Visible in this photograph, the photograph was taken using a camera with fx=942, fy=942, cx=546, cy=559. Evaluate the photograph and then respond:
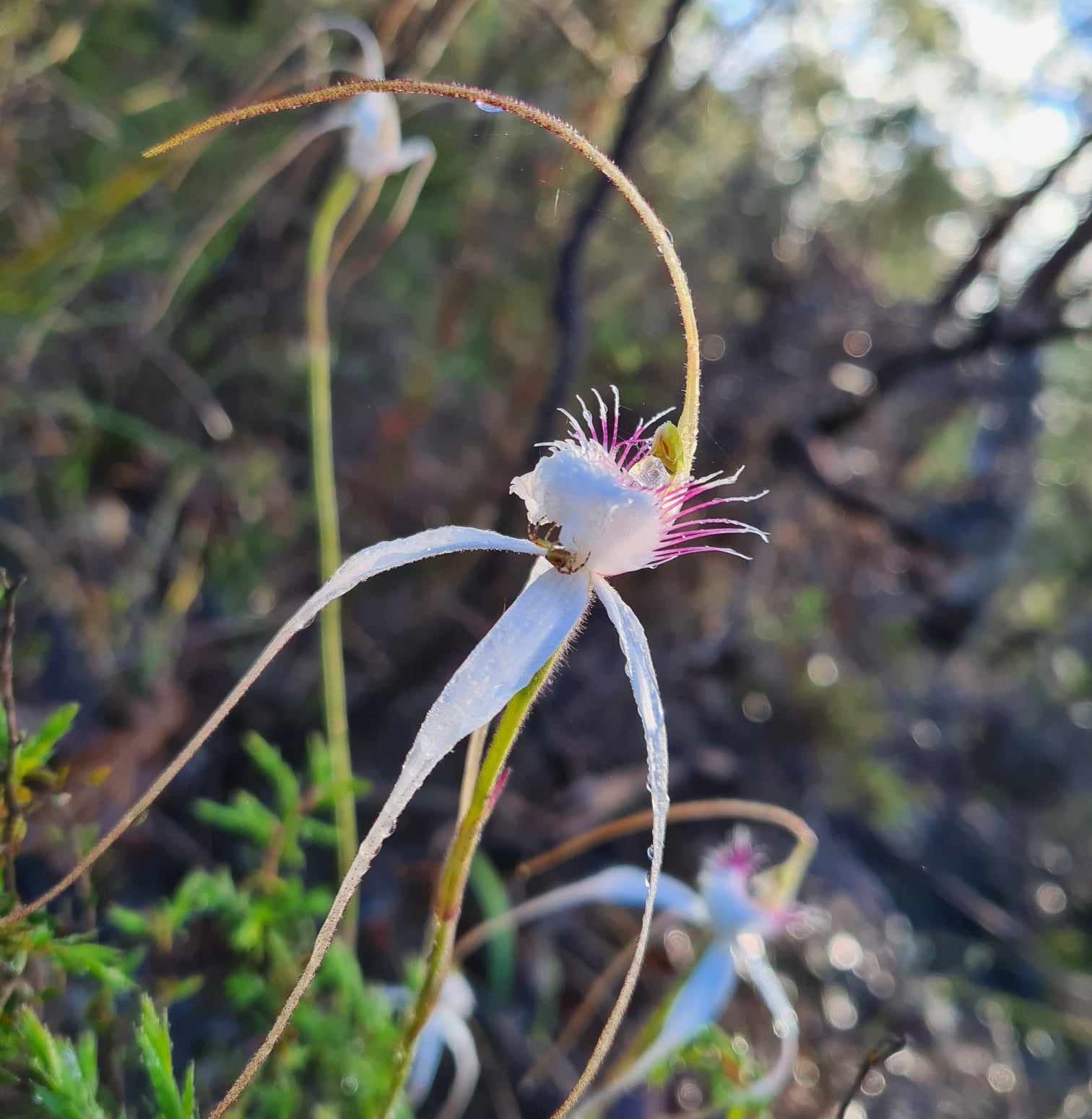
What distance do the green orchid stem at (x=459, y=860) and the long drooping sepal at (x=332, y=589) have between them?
0.19ft

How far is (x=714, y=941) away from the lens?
0.69 m

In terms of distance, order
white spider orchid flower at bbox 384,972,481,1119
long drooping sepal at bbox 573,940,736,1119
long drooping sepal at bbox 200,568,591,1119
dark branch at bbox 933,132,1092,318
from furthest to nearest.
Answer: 1. dark branch at bbox 933,132,1092,318
2. white spider orchid flower at bbox 384,972,481,1119
3. long drooping sepal at bbox 573,940,736,1119
4. long drooping sepal at bbox 200,568,591,1119

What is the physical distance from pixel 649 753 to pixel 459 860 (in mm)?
104

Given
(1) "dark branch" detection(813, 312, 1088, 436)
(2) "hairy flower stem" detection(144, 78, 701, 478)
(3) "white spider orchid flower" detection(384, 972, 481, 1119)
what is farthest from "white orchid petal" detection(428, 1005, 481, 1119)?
(1) "dark branch" detection(813, 312, 1088, 436)

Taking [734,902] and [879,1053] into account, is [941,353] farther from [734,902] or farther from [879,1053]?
[879,1053]

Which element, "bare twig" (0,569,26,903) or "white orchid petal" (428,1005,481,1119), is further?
"white orchid petal" (428,1005,481,1119)

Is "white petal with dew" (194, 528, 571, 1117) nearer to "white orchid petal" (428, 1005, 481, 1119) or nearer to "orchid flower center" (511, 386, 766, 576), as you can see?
"orchid flower center" (511, 386, 766, 576)

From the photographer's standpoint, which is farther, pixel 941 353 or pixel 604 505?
pixel 941 353

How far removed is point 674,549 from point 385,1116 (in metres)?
0.28

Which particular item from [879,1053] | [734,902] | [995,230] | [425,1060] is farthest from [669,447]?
[995,230]

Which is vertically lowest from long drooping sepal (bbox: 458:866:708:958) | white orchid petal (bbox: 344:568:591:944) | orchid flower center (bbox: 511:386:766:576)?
long drooping sepal (bbox: 458:866:708:958)

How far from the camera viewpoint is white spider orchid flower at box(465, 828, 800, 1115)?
1.95 feet

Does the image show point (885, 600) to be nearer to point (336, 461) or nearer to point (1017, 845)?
point (1017, 845)

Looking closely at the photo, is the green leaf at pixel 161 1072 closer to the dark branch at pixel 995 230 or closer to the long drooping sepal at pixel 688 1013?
the long drooping sepal at pixel 688 1013
